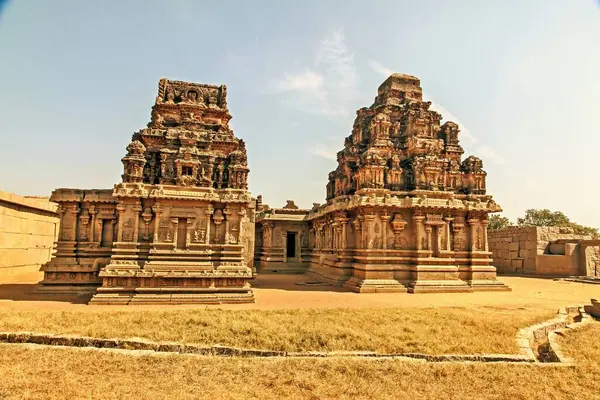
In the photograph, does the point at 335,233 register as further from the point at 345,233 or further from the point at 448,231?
the point at 448,231

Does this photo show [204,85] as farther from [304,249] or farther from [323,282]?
[304,249]

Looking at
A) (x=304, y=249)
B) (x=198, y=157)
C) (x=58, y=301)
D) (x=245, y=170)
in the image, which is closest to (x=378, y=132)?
(x=245, y=170)

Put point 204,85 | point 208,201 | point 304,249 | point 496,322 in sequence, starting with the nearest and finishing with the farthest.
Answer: point 496,322
point 208,201
point 204,85
point 304,249

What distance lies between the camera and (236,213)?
43.1ft

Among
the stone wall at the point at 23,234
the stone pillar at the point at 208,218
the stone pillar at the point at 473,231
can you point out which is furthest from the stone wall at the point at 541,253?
the stone wall at the point at 23,234

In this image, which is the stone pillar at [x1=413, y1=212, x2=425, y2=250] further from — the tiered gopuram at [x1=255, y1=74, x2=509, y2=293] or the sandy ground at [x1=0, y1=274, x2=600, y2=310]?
the sandy ground at [x1=0, y1=274, x2=600, y2=310]

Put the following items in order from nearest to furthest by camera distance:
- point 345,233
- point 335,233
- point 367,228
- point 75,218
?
point 75,218
point 367,228
point 345,233
point 335,233

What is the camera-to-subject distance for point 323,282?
1823 cm

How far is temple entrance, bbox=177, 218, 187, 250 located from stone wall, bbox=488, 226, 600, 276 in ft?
68.9

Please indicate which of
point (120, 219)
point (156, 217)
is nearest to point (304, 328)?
point (156, 217)

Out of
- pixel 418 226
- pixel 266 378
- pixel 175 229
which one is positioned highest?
pixel 418 226

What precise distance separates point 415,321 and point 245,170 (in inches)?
296

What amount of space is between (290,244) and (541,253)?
50.8 feet

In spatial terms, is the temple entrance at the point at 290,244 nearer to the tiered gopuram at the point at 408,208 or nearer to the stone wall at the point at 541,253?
the tiered gopuram at the point at 408,208
